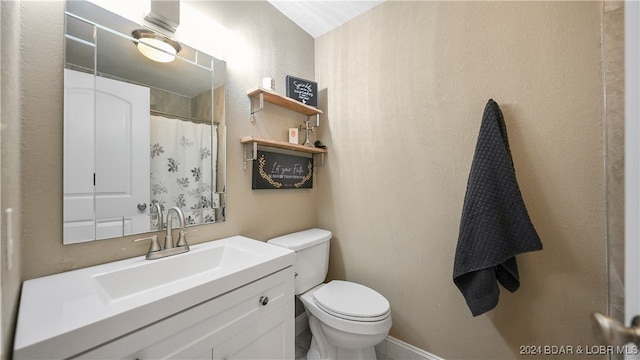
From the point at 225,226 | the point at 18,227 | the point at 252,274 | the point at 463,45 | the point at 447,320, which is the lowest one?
the point at 447,320

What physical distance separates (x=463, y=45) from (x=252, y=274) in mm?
1593

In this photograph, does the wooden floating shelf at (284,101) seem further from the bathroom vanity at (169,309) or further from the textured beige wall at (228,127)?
the bathroom vanity at (169,309)

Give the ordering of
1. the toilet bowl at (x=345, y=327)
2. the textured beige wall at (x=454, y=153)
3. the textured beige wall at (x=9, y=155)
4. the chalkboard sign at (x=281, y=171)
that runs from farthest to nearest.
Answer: the chalkboard sign at (x=281, y=171)
the toilet bowl at (x=345, y=327)
the textured beige wall at (x=454, y=153)
the textured beige wall at (x=9, y=155)

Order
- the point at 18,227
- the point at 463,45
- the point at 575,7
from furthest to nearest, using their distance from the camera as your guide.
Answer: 1. the point at 463,45
2. the point at 575,7
3. the point at 18,227

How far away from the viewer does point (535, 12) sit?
1085 millimetres

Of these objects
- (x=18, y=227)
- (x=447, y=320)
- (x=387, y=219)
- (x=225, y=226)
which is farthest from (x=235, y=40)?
(x=447, y=320)

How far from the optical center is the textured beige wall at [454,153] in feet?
3.31

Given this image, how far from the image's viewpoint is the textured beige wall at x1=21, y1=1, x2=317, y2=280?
81 cm

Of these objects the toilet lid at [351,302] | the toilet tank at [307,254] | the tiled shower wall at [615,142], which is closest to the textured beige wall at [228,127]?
the toilet tank at [307,254]

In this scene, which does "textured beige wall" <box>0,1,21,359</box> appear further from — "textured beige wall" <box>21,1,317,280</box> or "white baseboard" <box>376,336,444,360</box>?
"white baseboard" <box>376,336,444,360</box>

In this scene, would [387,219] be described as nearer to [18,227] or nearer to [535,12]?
[535,12]

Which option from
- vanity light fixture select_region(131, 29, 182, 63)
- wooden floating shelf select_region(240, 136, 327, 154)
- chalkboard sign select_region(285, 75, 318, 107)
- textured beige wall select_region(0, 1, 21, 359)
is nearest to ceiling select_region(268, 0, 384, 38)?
chalkboard sign select_region(285, 75, 318, 107)

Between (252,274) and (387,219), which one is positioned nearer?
(252,274)

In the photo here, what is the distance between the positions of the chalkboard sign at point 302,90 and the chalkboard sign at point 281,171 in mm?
426
